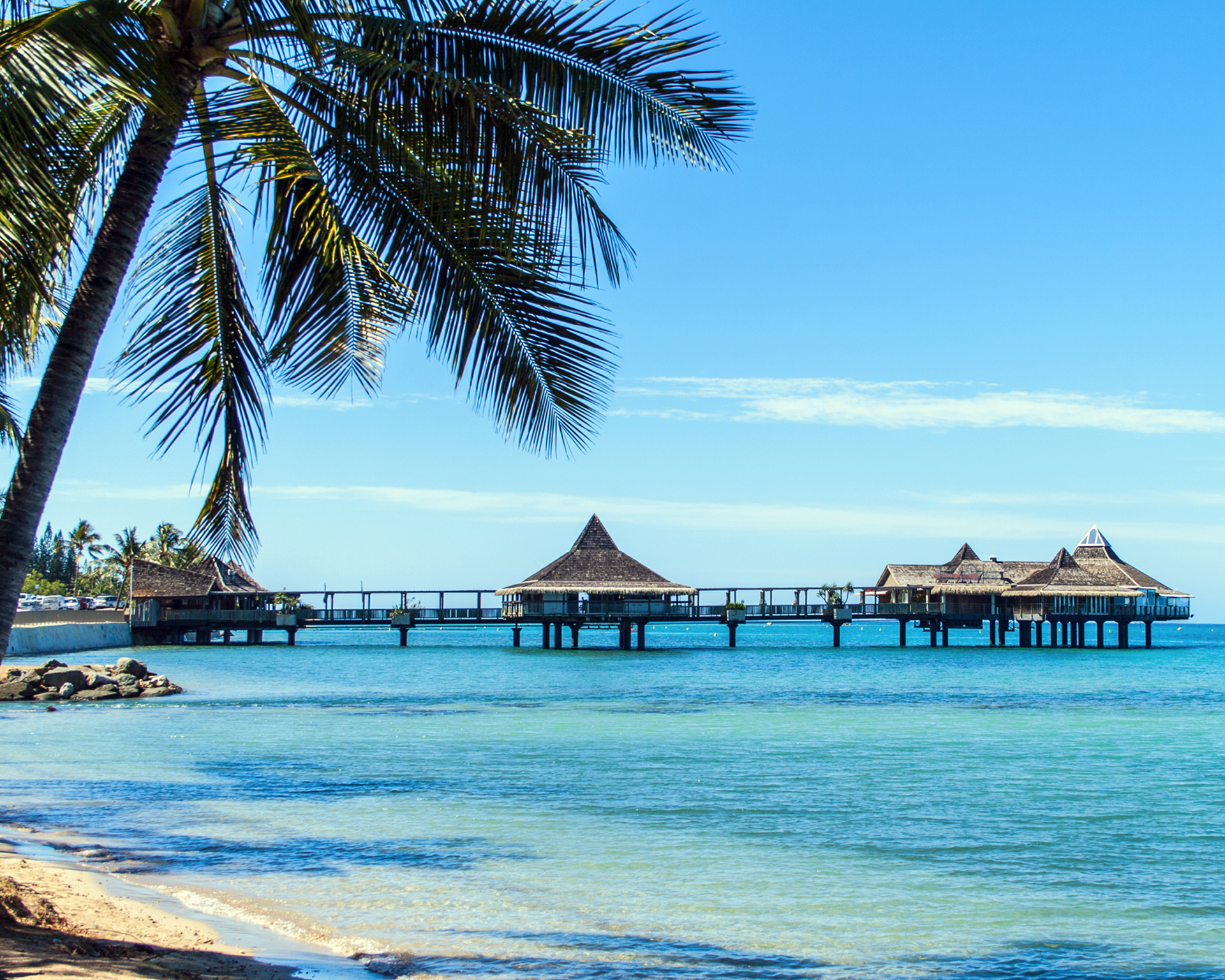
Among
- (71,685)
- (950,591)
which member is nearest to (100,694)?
(71,685)

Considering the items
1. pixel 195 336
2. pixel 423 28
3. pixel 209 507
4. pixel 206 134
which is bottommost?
pixel 209 507

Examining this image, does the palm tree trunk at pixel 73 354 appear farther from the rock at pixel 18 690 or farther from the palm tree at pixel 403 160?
the rock at pixel 18 690

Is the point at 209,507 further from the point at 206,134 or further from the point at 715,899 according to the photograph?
the point at 715,899

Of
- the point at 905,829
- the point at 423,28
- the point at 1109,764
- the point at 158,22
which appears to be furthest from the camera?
the point at 1109,764

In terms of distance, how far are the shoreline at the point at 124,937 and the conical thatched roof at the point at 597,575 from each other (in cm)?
3868

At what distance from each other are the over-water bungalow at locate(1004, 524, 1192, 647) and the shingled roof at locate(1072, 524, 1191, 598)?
0.15 feet

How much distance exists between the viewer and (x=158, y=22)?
15.8 ft

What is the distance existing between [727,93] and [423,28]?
143 cm

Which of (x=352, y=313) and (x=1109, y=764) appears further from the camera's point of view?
Answer: (x=1109, y=764)

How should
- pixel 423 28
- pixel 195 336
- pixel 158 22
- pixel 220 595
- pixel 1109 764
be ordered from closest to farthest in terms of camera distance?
pixel 158 22 → pixel 423 28 → pixel 195 336 → pixel 1109 764 → pixel 220 595

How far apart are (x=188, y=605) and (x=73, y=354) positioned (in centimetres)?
5501

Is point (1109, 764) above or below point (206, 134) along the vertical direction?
below

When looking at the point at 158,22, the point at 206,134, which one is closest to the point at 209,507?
the point at 206,134

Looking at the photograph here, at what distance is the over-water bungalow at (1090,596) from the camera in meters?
55.0
